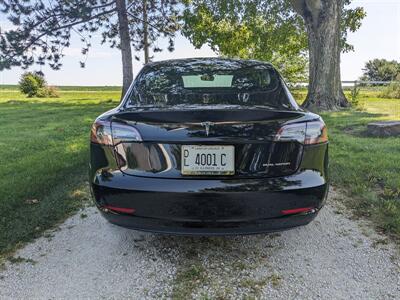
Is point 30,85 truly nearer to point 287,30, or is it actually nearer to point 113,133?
point 287,30

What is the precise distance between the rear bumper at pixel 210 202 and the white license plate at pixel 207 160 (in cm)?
6

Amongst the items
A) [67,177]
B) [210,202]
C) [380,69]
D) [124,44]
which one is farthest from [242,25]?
[380,69]

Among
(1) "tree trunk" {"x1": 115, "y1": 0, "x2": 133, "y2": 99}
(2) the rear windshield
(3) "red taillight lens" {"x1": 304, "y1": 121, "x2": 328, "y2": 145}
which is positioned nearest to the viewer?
(3) "red taillight lens" {"x1": 304, "y1": 121, "x2": 328, "y2": 145}

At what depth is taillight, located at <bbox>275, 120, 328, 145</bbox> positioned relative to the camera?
221 cm

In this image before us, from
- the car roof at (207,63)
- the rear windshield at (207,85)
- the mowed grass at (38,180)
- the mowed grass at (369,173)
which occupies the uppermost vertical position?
the car roof at (207,63)

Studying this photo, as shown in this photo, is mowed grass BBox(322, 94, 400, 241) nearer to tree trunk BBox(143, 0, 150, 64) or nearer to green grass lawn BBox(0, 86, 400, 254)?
green grass lawn BBox(0, 86, 400, 254)

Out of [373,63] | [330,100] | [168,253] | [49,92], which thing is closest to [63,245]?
[168,253]

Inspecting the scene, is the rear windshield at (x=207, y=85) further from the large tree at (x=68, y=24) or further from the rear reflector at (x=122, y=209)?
the large tree at (x=68, y=24)

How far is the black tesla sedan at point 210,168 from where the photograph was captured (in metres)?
2.16

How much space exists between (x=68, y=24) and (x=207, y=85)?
11423mm

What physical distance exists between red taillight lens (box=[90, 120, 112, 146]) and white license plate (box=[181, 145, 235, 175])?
1.64 ft

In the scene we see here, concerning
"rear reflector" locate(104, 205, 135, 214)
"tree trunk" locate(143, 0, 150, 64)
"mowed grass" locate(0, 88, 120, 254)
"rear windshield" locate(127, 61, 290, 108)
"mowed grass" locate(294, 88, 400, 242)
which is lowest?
"mowed grass" locate(0, 88, 120, 254)

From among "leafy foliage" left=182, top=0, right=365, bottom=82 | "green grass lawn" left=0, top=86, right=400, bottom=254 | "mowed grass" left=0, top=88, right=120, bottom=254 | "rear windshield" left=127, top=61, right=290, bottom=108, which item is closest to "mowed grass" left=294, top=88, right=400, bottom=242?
"green grass lawn" left=0, top=86, right=400, bottom=254

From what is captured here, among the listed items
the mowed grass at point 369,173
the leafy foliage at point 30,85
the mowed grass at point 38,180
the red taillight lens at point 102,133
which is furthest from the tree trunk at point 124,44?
the leafy foliage at point 30,85
